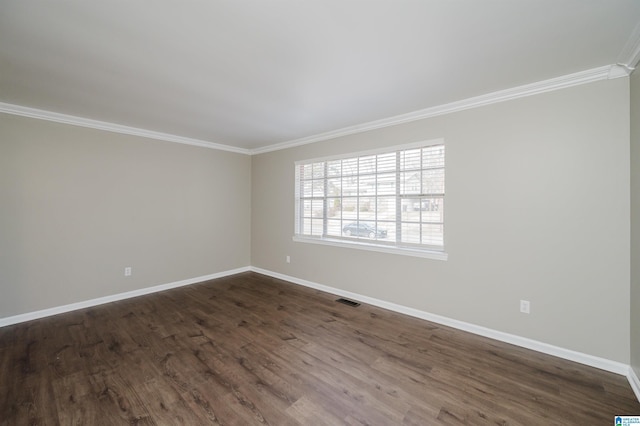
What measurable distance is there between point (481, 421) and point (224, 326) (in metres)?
2.57

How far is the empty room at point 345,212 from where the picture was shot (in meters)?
1.76

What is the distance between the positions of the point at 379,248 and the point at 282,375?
2056 millimetres

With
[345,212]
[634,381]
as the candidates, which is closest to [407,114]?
[345,212]

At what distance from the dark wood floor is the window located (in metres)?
1.08

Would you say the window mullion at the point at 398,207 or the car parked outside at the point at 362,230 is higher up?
the window mullion at the point at 398,207

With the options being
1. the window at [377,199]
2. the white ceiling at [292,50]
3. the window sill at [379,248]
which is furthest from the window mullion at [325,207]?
the white ceiling at [292,50]

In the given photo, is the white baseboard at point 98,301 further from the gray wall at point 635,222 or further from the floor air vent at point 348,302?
the gray wall at point 635,222

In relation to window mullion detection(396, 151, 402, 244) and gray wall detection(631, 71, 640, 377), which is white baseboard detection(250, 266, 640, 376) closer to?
gray wall detection(631, 71, 640, 377)

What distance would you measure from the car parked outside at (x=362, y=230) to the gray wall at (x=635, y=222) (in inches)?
89.3

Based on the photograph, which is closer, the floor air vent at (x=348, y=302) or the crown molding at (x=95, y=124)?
the crown molding at (x=95, y=124)

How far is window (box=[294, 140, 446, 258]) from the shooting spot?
3.25 m

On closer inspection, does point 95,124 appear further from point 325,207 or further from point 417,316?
point 417,316

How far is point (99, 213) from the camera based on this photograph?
12.2 feet

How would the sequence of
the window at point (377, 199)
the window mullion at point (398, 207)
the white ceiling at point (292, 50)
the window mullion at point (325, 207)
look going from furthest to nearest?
the window mullion at point (325, 207), the window mullion at point (398, 207), the window at point (377, 199), the white ceiling at point (292, 50)
